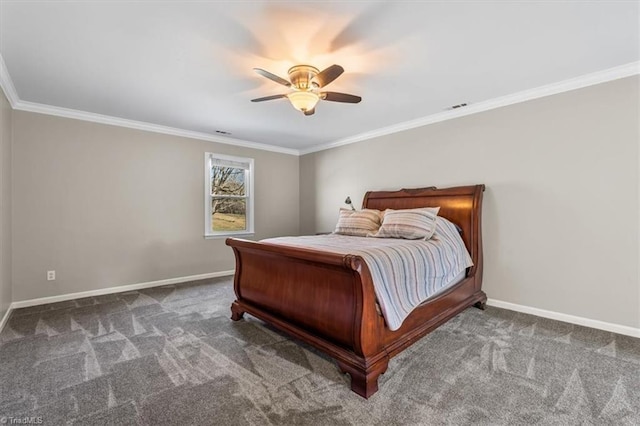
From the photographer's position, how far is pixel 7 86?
113 inches

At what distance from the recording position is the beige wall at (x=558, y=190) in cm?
264

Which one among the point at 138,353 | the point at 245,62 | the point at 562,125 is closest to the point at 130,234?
the point at 138,353

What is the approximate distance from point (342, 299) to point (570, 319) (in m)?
2.56

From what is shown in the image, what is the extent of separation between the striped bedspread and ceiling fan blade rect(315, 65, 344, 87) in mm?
1335

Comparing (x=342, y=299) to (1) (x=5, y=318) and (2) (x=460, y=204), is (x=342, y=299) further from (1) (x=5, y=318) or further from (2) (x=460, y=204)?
(1) (x=5, y=318)

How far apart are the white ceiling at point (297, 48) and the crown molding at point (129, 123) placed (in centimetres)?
17

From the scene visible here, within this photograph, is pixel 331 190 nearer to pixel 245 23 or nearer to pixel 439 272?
pixel 439 272

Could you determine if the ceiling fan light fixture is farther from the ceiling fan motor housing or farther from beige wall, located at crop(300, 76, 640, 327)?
beige wall, located at crop(300, 76, 640, 327)

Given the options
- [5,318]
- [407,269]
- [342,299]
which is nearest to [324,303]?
[342,299]

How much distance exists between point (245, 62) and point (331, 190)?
3150 millimetres

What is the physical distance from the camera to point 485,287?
11.4ft

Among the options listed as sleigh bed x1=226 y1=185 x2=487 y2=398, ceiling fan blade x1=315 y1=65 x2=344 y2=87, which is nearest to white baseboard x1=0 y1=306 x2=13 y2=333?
sleigh bed x1=226 y1=185 x2=487 y2=398

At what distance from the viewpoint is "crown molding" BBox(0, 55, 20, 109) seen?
2.59 meters

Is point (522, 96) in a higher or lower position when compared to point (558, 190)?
higher
